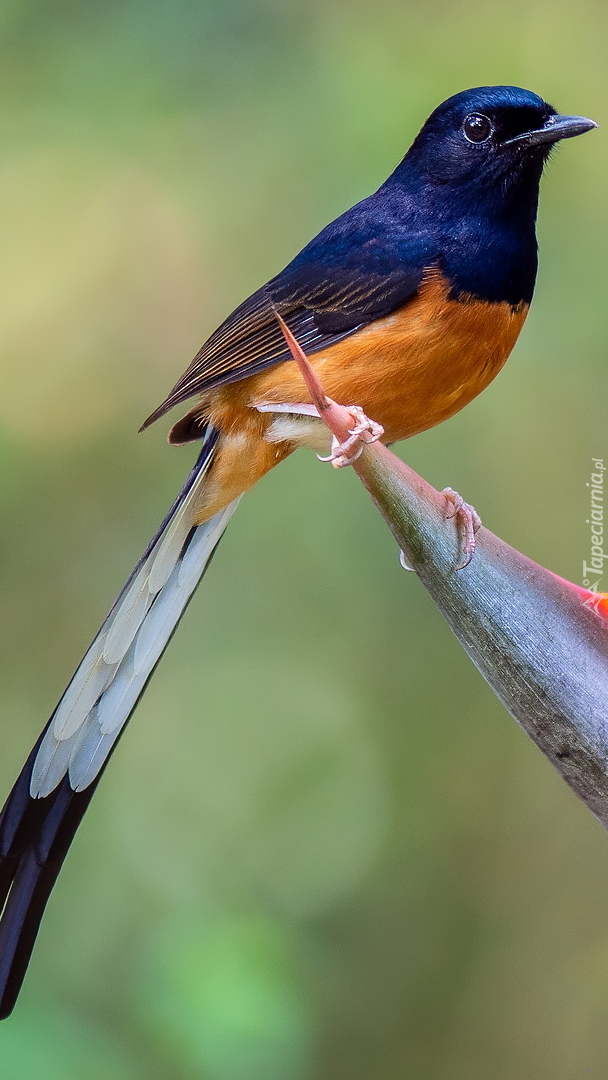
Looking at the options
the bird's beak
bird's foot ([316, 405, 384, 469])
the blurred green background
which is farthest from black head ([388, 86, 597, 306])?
the blurred green background

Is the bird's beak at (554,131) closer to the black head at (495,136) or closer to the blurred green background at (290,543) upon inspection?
the black head at (495,136)

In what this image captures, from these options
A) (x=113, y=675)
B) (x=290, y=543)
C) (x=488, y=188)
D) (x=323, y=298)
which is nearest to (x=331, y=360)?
(x=323, y=298)

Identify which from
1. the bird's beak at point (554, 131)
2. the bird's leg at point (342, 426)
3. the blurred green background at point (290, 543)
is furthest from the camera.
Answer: the blurred green background at point (290, 543)

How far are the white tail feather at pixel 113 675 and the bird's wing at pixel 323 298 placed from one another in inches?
6.6

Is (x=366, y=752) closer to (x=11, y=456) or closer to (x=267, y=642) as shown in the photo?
(x=267, y=642)

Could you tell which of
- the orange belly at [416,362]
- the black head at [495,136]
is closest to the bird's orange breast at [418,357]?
the orange belly at [416,362]

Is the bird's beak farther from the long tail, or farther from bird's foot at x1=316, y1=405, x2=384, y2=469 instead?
the long tail

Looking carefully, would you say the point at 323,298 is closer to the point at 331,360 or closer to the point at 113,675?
the point at 331,360

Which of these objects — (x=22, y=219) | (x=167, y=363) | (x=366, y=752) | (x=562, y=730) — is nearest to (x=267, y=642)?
(x=366, y=752)

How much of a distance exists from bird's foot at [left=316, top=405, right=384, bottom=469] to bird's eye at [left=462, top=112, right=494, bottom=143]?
37 cm

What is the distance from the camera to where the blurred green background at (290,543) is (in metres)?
1.43

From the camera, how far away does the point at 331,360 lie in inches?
41.0

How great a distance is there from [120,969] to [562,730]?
2.77 feet

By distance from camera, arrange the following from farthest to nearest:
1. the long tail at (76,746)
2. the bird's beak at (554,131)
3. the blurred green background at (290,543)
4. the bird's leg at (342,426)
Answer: the blurred green background at (290,543) → the long tail at (76,746) → the bird's beak at (554,131) → the bird's leg at (342,426)
